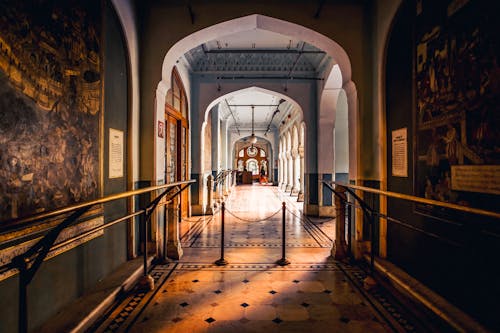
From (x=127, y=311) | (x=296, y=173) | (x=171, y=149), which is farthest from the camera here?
(x=296, y=173)

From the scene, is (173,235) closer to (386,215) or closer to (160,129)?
(160,129)

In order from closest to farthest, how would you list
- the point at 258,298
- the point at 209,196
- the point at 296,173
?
1. the point at 258,298
2. the point at 209,196
3. the point at 296,173

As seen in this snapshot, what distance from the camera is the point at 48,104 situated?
246 cm

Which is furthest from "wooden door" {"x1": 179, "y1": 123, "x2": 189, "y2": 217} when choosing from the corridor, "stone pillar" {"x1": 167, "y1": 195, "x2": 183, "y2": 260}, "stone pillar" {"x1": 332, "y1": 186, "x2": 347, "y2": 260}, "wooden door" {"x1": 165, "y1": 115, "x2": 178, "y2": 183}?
"stone pillar" {"x1": 332, "y1": 186, "x2": 347, "y2": 260}

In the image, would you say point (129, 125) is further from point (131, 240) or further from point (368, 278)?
point (368, 278)

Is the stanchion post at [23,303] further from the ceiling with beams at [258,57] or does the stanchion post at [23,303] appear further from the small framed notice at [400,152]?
the ceiling with beams at [258,57]

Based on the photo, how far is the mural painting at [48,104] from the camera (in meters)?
2.04

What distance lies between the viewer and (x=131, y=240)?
4121 millimetres

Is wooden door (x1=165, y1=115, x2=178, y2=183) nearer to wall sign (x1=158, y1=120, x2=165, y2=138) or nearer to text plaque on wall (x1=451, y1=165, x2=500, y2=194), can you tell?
wall sign (x1=158, y1=120, x2=165, y2=138)

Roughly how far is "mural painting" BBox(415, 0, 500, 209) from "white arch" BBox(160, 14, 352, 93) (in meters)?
1.55

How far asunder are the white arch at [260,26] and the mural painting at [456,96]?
1.55 meters

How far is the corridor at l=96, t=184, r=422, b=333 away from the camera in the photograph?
264cm

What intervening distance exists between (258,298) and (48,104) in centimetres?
272

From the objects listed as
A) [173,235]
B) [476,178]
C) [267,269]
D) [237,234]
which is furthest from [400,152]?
[237,234]
